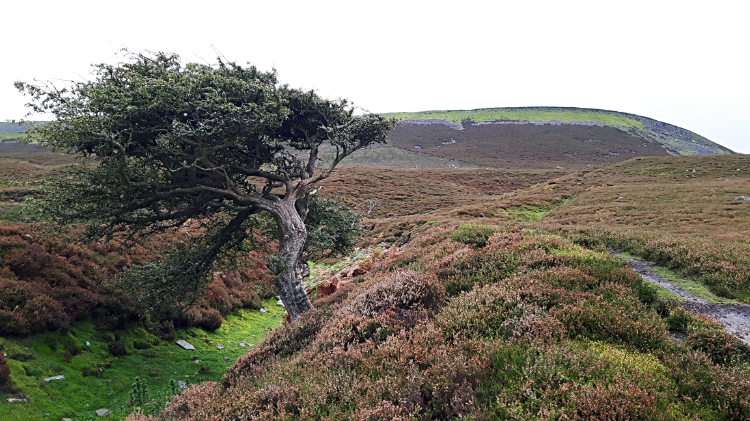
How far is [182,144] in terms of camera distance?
10.4 m

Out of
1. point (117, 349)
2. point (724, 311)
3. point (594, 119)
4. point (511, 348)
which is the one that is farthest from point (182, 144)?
point (594, 119)

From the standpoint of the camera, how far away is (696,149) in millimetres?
127250

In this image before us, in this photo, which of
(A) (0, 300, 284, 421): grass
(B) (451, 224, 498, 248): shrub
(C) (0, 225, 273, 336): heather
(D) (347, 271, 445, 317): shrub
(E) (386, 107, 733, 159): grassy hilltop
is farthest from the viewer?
(E) (386, 107, 733, 159): grassy hilltop

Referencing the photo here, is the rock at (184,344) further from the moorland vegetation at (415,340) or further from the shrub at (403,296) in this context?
the shrub at (403,296)

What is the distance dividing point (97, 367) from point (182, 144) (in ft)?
24.5

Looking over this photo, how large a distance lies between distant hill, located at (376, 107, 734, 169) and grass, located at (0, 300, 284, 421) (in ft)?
279

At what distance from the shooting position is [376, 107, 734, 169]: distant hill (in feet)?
314

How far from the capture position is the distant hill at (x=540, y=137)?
95750 mm

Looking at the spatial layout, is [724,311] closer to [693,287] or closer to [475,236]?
[693,287]

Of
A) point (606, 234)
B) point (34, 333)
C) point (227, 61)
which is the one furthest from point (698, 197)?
point (34, 333)

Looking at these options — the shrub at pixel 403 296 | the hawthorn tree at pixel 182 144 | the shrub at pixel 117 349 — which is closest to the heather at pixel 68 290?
the shrub at pixel 117 349

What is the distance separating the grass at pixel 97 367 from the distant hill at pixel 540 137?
8517 centimetres

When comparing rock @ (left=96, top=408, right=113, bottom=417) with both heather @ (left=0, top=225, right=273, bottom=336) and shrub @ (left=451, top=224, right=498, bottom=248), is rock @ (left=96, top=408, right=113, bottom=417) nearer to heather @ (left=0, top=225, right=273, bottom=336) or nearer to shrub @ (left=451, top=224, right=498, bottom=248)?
heather @ (left=0, top=225, right=273, bottom=336)

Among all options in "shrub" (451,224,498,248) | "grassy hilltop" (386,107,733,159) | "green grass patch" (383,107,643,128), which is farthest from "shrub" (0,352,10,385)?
"green grass patch" (383,107,643,128)
